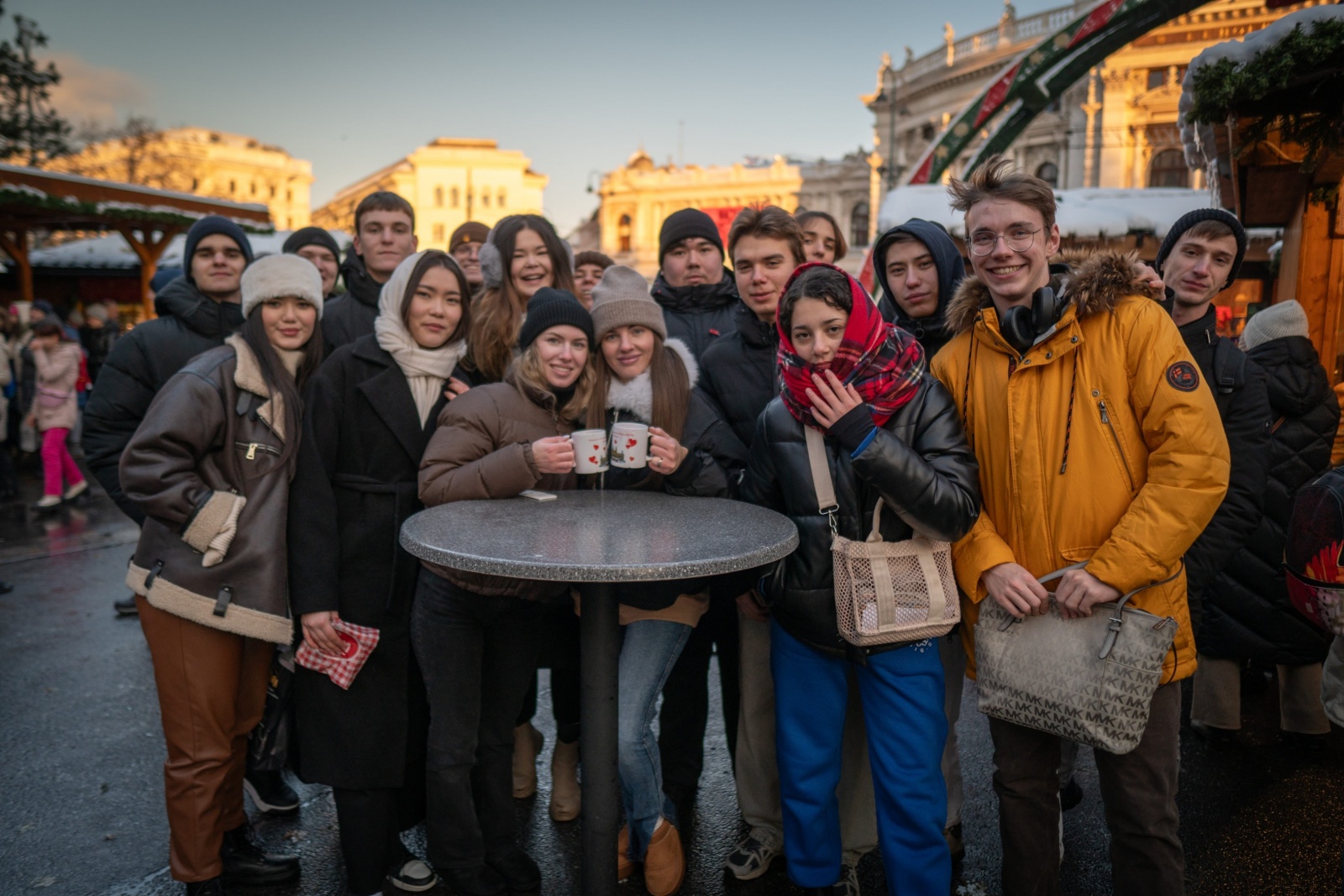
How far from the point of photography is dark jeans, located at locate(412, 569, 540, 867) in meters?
2.68

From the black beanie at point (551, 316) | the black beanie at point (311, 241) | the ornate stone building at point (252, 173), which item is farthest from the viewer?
the ornate stone building at point (252, 173)

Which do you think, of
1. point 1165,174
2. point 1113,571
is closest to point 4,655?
point 1113,571

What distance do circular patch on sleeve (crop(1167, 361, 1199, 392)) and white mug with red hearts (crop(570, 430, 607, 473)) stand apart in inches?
60.2

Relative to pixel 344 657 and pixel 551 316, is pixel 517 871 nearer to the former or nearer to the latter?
pixel 344 657

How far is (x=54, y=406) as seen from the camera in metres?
9.20

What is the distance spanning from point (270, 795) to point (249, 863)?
55cm

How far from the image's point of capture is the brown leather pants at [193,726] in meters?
2.61

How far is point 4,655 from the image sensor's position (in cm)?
506

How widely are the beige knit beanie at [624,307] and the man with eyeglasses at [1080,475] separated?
1.09 m

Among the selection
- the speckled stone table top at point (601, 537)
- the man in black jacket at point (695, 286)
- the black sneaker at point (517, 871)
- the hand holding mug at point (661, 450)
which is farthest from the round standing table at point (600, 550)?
the man in black jacket at point (695, 286)

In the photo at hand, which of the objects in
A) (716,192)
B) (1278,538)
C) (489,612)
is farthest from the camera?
(716,192)

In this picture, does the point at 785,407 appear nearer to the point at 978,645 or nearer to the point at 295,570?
the point at 978,645

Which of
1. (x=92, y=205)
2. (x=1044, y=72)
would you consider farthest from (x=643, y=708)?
(x=92, y=205)

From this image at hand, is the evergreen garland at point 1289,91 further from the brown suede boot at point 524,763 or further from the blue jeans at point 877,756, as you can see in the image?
the brown suede boot at point 524,763
